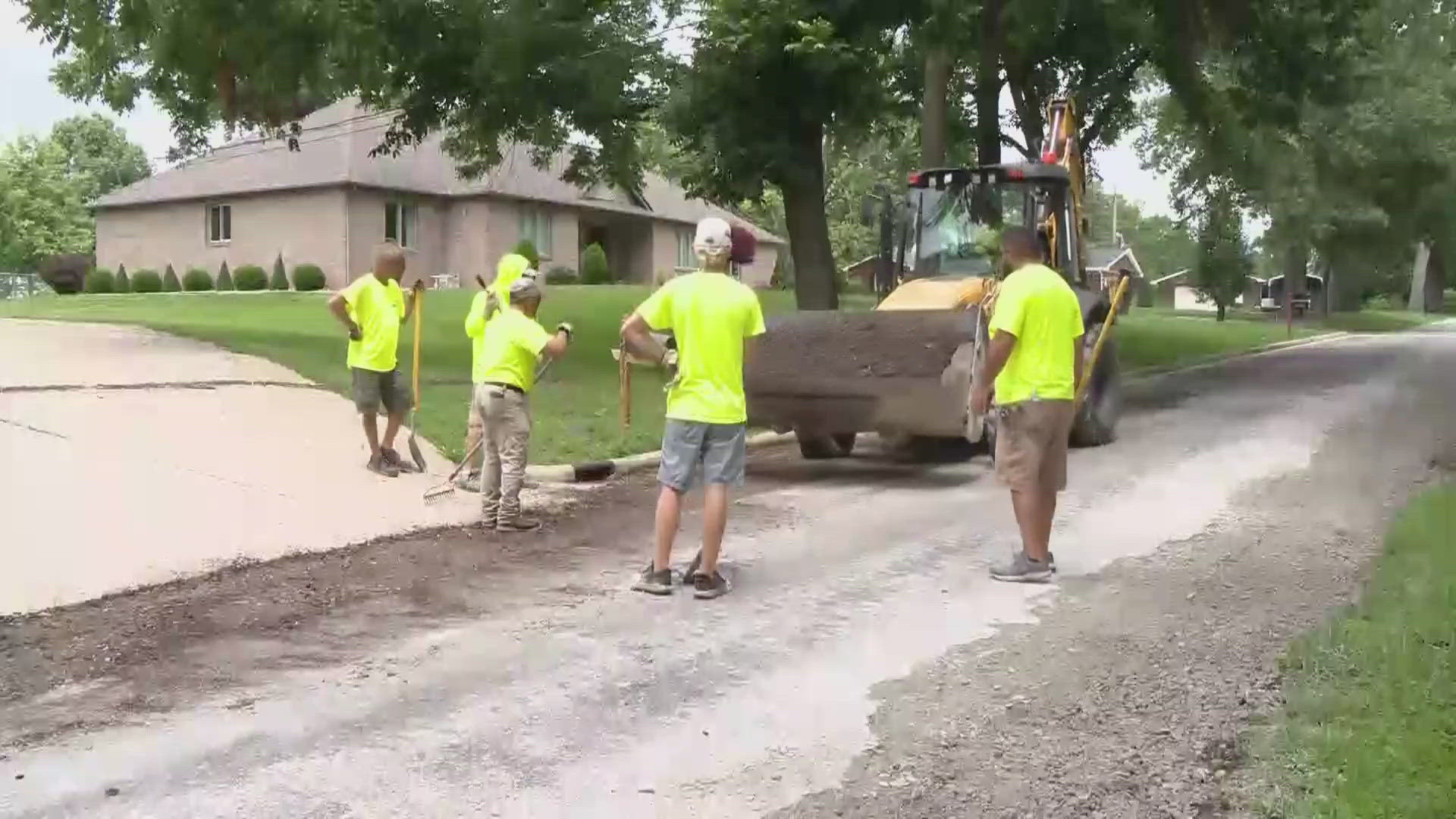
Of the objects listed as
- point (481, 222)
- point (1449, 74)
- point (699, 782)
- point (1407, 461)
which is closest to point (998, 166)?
point (1407, 461)

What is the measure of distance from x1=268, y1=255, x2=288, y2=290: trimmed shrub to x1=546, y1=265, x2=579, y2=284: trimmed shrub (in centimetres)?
718

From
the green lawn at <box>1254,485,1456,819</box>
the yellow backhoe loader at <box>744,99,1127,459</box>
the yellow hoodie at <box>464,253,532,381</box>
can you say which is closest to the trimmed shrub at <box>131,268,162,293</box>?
the yellow backhoe loader at <box>744,99,1127,459</box>

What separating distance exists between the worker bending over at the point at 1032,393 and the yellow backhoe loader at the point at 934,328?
1.47 feet

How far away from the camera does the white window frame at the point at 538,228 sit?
141 feet

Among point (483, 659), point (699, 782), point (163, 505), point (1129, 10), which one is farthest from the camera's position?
point (1129, 10)

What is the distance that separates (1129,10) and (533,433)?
43.7 feet

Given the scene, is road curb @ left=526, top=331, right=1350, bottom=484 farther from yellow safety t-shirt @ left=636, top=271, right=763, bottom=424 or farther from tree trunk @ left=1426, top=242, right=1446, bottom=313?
tree trunk @ left=1426, top=242, right=1446, bottom=313

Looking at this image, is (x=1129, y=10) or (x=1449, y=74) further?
(x=1449, y=74)

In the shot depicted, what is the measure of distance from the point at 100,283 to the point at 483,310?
34.6 metres

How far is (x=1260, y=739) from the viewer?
16.4ft

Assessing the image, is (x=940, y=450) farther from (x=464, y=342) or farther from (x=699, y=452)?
(x=464, y=342)

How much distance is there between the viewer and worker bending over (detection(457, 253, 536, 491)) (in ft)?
30.9

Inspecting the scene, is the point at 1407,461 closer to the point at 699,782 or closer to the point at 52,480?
the point at 699,782

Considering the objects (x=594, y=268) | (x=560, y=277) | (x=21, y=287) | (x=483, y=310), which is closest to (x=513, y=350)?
(x=483, y=310)
